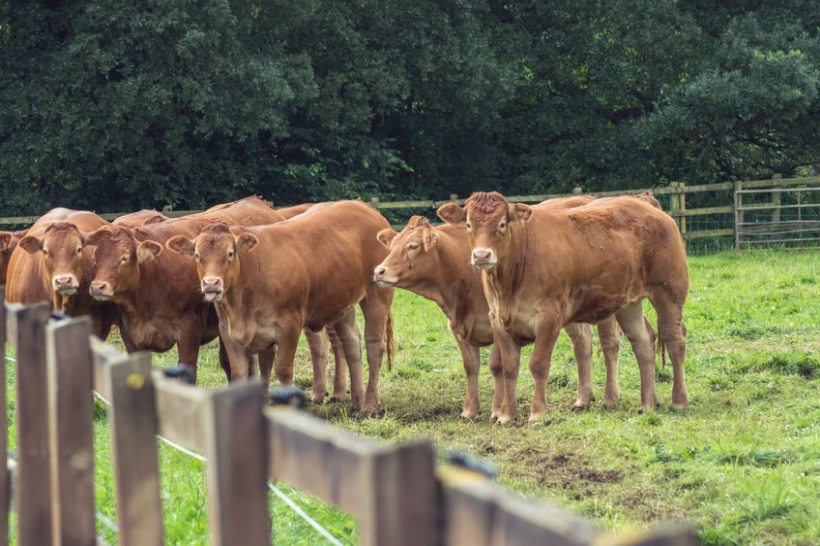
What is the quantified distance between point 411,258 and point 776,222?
1648cm

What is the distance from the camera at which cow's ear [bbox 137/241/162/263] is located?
9367mm

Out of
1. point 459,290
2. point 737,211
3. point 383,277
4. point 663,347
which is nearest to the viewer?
point 383,277

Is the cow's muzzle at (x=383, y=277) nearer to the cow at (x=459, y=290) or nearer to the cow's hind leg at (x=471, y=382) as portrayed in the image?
the cow at (x=459, y=290)

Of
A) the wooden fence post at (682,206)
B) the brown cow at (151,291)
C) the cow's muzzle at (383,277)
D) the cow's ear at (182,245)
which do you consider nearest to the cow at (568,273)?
the cow's muzzle at (383,277)

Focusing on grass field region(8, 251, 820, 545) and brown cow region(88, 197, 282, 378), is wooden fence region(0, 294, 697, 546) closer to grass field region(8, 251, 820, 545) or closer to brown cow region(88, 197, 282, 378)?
grass field region(8, 251, 820, 545)

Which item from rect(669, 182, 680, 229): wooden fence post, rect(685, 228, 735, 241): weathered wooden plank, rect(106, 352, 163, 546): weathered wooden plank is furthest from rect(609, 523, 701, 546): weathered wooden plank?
rect(685, 228, 735, 241): weathered wooden plank

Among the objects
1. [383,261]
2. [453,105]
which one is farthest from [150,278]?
[453,105]

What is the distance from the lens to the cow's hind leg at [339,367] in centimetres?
1092

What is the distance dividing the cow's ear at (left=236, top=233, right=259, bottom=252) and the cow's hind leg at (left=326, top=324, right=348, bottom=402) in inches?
74.4

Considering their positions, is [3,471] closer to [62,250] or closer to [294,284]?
[294,284]

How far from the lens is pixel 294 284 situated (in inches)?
373

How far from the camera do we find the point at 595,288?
948cm

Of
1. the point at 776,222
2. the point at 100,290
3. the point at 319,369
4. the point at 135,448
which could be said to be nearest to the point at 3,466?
the point at 135,448

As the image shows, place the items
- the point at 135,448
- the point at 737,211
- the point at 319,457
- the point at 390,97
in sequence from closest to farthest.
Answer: the point at 319,457 → the point at 135,448 → the point at 737,211 → the point at 390,97
